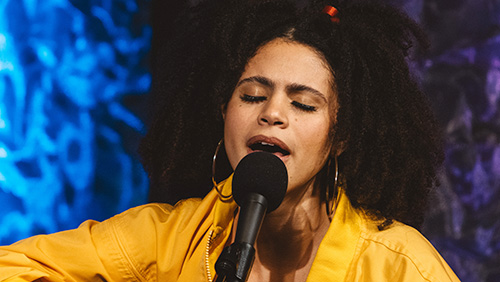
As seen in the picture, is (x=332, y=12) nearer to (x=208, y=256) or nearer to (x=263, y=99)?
(x=263, y=99)

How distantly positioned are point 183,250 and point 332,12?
2.79ft

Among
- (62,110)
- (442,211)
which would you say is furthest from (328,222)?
(62,110)

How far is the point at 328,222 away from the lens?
168cm

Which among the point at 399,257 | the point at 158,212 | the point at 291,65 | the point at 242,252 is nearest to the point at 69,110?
the point at 158,212

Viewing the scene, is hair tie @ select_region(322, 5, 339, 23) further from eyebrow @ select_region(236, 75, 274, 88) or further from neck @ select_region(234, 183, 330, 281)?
neck @ select_region(234, 183, 330, 281)

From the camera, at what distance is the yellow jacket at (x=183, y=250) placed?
4.63 ft

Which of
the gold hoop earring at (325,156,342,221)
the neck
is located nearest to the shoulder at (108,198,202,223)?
the neck

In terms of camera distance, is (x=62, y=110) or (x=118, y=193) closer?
(x=62, y=110)

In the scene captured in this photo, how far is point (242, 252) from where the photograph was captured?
0.84 m

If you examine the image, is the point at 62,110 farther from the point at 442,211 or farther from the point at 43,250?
the point at 442,211

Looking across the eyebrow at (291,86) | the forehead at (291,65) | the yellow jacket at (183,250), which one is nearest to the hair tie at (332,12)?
the forehead at (291,65)

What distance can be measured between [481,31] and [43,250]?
1.74 meters

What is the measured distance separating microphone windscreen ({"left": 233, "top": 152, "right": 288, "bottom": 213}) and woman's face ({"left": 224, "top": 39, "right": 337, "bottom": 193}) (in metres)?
0.36

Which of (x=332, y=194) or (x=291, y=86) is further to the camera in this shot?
(x=332, y=194)
